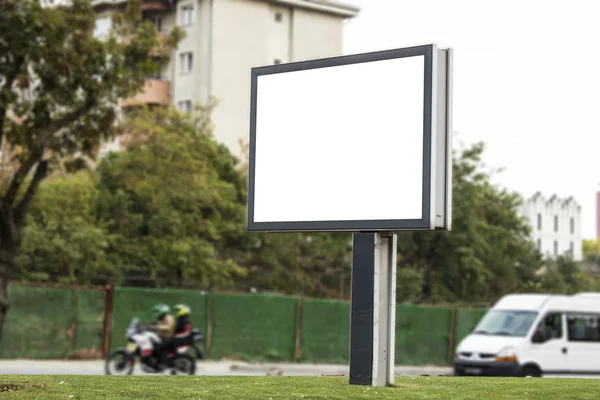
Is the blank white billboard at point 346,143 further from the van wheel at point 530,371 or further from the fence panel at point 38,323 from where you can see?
the fence panel at point 38,323

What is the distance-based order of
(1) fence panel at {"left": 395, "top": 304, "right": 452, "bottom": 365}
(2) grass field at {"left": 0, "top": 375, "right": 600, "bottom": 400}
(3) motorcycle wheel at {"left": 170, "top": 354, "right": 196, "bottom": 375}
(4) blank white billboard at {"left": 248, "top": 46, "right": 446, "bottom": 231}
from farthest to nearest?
(1) fence panel at {"left": 395, "top": 304, "right": 452, "bottom": 365} < (3) motorcycle wheel at {"left": 170, "top": 354, "right": 196, "bottom": 375} < (4) blank white billboard at {"left": 248, "top": 46, "right": 446, "bottom": 231} < (2) grass field at {"left": 0, "top": 375, "right": 600, "bottom": 400}

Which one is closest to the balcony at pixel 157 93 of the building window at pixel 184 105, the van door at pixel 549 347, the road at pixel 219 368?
the building window at pixel 184 105

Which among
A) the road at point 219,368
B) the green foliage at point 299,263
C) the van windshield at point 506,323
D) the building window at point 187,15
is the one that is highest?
the building window at point 187,15

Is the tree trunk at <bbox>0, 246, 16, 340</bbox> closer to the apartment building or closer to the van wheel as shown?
the van wheel

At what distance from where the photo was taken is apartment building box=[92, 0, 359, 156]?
65.1m

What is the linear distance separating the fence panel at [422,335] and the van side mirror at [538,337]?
956 cm

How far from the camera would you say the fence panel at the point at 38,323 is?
26.5 meters

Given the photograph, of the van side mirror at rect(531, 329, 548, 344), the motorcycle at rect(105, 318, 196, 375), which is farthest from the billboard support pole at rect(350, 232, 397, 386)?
the van side mirror at rect(531, 329, 548, 344)

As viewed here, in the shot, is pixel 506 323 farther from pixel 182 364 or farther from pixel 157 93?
pixel 157 93

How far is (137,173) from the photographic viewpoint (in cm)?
4484

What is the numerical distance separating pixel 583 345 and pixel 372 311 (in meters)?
15.2

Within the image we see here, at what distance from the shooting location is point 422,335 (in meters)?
35.3

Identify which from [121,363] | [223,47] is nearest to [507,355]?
[121,363]

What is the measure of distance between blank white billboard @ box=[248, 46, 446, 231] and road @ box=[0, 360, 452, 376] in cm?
1101
